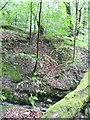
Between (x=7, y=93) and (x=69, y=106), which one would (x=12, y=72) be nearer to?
(x=7, y=93)

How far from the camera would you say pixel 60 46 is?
42.5ft

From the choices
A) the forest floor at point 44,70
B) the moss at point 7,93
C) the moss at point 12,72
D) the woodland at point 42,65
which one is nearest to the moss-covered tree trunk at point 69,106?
the woodland at point 42,65

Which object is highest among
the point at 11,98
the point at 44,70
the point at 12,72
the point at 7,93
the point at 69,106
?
the point at 69,106

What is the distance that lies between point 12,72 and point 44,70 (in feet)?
4.69

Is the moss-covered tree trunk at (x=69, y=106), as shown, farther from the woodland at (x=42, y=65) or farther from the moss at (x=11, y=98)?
the moss at (x=11, y=98)

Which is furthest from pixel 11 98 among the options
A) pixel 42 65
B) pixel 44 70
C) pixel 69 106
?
pixel 69 106

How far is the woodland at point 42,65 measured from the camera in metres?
6.73

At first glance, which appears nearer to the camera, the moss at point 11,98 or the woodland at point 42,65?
the woodland at point 42,65

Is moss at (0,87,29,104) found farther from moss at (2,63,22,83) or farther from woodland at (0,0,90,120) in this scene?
moss at (2,63,22,83)

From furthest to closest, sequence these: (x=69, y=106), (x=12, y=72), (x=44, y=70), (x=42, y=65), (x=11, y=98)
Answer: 1. (x=42, y=65)
2. (x=44, y=70)
3. (x=12, y=72)
4. (x=11, y=98)
5. (x=69, y=106)

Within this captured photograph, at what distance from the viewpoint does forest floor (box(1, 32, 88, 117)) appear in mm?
9516

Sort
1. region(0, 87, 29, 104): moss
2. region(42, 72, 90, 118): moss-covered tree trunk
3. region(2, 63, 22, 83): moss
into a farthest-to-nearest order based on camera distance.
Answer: region(2, 63, 22, 83): moss < region(0, 87, 29, 104): moss < region(42, 72, 90, 118): moss-covered tree trunk

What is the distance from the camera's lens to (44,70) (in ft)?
35.6

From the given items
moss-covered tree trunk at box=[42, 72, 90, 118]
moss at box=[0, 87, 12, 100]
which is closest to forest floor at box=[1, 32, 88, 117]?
moss at box=[0, 87, 12, 100]
